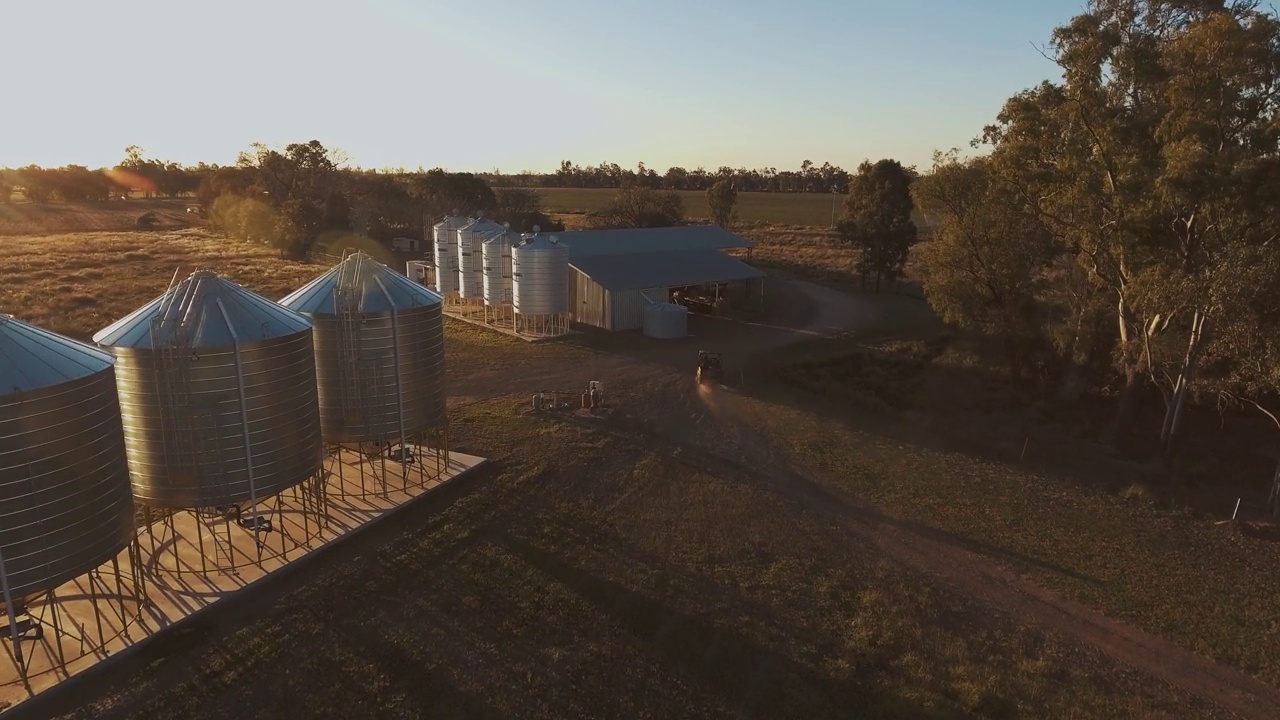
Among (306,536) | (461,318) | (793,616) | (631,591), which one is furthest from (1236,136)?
(461,318)

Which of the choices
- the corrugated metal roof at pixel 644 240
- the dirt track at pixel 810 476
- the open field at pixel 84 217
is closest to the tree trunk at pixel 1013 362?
the dirt track at pixel 810 476

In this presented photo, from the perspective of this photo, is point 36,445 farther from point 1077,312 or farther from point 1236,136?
point 1077,312

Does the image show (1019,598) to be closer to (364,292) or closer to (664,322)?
(364,292)

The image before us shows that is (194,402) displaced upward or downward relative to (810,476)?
upward

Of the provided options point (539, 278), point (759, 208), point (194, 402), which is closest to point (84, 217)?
point (539, 278)

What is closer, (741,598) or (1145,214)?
(741,598)

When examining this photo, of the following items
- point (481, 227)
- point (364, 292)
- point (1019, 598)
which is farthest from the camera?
point (481, 227)
